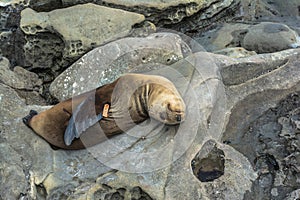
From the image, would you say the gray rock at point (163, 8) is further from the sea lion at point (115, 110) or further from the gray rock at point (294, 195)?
the gray rock at point (294, 195)

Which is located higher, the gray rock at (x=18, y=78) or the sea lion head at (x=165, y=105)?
the sea lion head at (x=165, y=105)

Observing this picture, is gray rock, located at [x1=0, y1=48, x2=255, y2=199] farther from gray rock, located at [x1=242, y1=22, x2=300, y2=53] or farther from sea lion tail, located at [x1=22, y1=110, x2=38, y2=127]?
gray rock, located at [x1=242, y1=22, x2=300, y2=53]

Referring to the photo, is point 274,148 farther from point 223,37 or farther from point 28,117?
point 223,37

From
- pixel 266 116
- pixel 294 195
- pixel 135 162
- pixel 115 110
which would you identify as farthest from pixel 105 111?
pixel 294 195

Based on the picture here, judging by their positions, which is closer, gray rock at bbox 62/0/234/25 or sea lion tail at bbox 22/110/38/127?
sea lion tail at bbox 22/110/38/127

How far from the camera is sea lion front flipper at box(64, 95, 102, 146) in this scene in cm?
332

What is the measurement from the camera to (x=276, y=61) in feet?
12.7

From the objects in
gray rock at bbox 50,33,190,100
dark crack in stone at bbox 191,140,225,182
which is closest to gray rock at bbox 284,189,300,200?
dark crack in stone at bbox 191,140,225,182

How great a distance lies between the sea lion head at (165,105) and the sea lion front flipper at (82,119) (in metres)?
0.35

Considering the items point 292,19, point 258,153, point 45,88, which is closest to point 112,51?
point 45,88

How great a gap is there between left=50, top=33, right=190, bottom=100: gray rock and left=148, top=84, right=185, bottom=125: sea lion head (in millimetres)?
814

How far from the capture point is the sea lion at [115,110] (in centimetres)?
325

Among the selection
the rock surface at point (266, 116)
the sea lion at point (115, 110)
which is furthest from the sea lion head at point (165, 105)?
the rock surface at point (266, 116)

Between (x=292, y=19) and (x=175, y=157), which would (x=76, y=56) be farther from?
(x=292, y=19)
